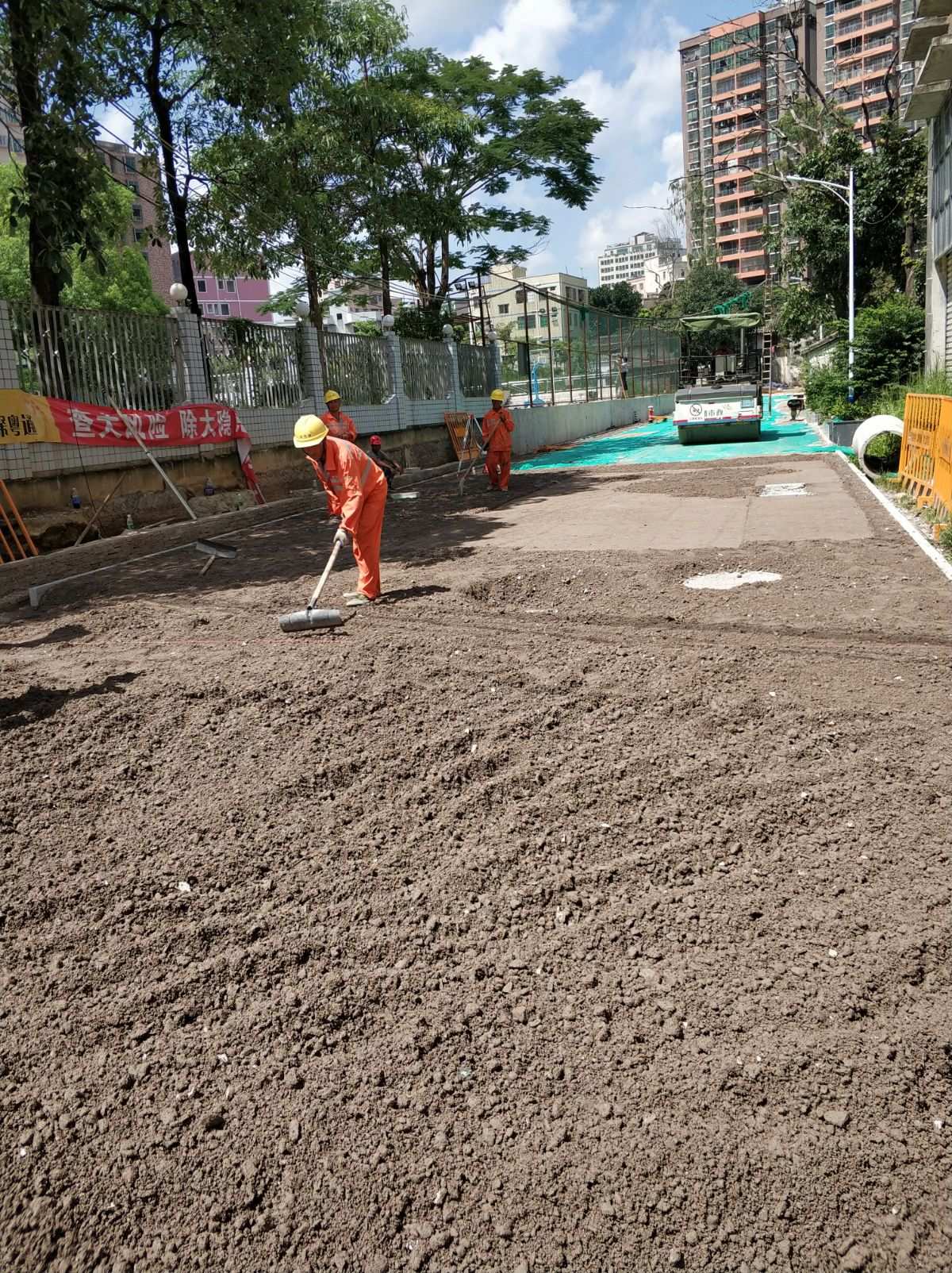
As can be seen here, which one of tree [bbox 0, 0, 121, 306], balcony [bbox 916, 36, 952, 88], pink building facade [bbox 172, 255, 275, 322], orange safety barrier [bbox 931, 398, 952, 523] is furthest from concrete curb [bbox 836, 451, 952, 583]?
pink building facade [bbox 172, 255, 275, 322]

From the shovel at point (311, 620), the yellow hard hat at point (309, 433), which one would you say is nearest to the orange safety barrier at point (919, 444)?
the yellow hard hat at point (309, 433)

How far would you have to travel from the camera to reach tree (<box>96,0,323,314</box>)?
1392 centimetres

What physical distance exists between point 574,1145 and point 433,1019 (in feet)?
1.92

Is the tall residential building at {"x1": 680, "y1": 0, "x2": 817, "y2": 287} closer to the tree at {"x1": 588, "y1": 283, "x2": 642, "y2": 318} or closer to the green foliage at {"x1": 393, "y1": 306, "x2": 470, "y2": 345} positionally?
the tree at {"x1": 588, "y1": 283, "x2": 642, "y2": 318}

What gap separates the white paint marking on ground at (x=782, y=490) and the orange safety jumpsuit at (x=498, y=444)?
3926 millimetres

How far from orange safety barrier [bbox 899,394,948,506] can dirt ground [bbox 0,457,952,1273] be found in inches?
203

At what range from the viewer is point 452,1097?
2.37 meters

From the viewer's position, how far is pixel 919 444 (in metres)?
11.1

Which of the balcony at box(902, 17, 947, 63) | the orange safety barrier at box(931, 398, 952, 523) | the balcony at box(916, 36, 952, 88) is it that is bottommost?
the orange safety barrier at box(931, 398, 952, 523)

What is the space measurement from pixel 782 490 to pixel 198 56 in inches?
512

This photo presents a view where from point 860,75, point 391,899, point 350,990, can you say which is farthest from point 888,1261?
point 860,75

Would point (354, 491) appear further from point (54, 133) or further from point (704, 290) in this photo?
point (704, 290)

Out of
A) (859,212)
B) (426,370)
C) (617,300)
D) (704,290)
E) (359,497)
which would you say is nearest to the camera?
(359,497)

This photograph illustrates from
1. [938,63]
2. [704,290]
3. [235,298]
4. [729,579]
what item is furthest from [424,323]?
[235,298]
